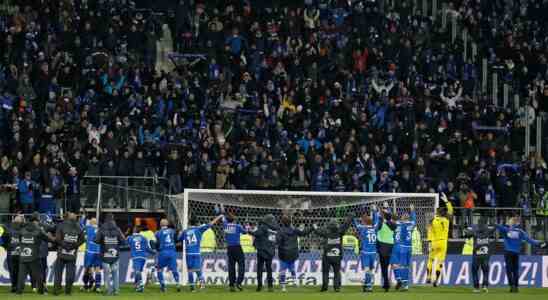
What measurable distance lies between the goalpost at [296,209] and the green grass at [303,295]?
141cm

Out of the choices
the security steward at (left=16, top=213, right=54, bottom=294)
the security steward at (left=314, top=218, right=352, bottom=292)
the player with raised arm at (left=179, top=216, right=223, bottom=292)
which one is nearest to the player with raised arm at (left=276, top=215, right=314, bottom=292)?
the security steward at (left=314, top=218, right=352, bottom=292)

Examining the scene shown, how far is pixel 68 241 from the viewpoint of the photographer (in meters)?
31.2

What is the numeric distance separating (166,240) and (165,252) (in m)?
0.30

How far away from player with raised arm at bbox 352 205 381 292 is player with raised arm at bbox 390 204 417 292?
52 cm

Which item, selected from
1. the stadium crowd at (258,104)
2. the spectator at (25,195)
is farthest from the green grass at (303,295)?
the stadium crowd at (258,104)

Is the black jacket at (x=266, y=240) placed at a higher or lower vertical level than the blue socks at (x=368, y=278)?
higher

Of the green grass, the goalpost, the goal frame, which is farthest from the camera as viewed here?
the goalpost

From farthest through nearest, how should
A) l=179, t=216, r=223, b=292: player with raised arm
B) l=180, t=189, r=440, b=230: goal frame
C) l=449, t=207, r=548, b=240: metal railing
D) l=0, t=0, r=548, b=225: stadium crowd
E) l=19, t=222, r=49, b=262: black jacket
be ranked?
l=0, t=0, r=548, b=225: stadium crowd
l=449, t=207, r=548, b=240: metal railing
l=180, t=189, r=440, b=230: goal frame
l=179, t=216, r=223, b=292: player with raised arm
l=19, t=222, r=49, b=262: black jacket

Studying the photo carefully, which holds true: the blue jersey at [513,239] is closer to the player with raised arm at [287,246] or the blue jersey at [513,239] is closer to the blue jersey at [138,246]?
the player with raised arm at [287,246]

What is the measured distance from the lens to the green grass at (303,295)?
3062 cm

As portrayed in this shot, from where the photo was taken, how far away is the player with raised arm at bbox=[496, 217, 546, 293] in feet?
112

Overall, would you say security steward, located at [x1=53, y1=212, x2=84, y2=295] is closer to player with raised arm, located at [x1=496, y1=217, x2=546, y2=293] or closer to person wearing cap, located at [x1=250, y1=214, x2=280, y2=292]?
person wearing cap, located at [x1=250, y1=214, x2=280, y2=292]

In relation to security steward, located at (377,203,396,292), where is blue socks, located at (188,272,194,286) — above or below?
below

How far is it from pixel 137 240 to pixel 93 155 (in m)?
6.35
